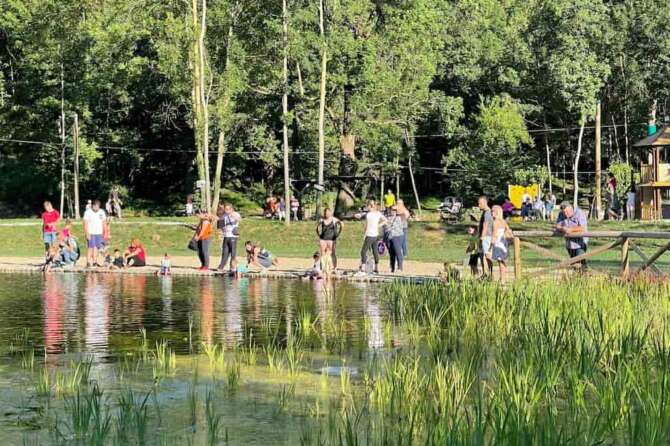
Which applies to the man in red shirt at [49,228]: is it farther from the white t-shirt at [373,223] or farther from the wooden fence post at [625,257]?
the wooden fence post at [625,257]

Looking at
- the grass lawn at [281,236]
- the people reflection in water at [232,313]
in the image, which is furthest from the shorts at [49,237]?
the grass lawn at [281,236]

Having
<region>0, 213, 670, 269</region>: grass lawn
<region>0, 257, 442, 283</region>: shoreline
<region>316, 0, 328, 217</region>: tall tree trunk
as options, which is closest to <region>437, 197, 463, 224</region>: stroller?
<region>316, 0, 328, 217</region>: tall tree trunk

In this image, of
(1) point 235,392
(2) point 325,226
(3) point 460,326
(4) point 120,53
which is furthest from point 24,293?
(4) point 120,53

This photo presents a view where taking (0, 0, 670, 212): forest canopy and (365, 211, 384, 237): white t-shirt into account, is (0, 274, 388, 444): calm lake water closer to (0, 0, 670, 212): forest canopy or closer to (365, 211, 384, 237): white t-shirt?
(365, 211, 384, 237): white t-shirt

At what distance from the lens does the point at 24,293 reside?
21.2 metres

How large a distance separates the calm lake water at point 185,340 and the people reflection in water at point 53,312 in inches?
0.7

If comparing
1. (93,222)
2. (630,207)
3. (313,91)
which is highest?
(313,91)

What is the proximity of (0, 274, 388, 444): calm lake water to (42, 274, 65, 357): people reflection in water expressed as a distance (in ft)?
0.06

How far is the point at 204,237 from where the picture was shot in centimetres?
2688

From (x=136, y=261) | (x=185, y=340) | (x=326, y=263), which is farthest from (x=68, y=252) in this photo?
(x=185, y=340)

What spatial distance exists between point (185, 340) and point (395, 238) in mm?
12163

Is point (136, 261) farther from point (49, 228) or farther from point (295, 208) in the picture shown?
point (295, 208)

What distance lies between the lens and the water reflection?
1378cm

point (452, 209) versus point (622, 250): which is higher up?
point (452, 209)
